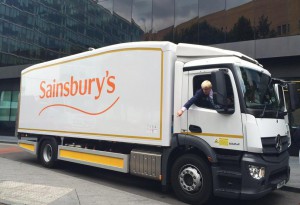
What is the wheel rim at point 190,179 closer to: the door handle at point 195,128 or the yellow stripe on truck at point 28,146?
the door handle at point 195,128

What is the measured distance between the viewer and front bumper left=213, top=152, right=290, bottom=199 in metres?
6.16

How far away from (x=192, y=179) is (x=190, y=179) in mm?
75

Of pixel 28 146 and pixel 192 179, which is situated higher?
pixel 28 146

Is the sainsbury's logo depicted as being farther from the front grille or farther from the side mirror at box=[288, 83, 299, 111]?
the side mirror at box=[288, 83, 299, 111]

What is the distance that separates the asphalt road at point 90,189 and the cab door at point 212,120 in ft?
4.68

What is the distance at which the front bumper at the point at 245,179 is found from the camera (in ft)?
20.2

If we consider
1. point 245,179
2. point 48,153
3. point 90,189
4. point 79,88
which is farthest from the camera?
point 48,153

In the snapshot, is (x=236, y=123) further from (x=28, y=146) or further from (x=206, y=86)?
(x=28, y=146)

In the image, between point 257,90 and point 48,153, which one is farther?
point 48,153

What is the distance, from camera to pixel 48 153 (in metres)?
Answer: 11.0

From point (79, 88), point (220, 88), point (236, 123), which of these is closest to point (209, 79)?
point (220, 88)

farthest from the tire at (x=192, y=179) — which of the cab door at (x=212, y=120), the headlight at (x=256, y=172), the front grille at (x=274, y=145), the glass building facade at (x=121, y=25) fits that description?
the glass building facade at (x=121, y=25)

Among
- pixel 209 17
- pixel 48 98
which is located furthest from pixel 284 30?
pixel 48 98

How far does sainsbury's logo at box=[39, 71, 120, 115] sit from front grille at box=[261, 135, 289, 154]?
358 cm
